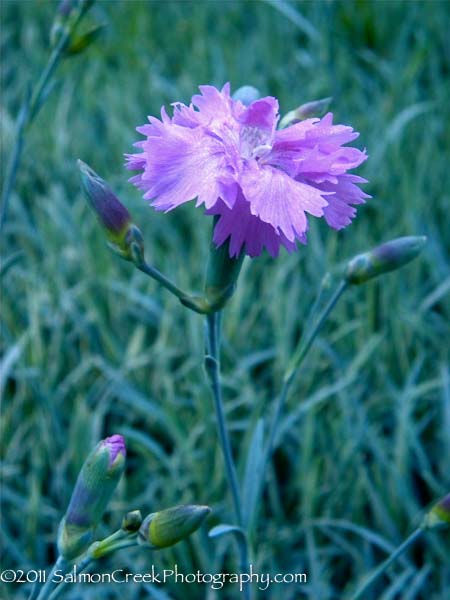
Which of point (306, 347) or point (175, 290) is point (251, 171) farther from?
point (306, 347)

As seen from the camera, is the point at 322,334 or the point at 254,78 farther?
the point at 254,78

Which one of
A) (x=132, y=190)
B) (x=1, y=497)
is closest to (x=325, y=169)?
(x=1, y=497)

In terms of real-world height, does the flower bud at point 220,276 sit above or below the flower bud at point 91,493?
above

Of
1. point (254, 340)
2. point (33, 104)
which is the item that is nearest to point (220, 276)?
point (33, 104)

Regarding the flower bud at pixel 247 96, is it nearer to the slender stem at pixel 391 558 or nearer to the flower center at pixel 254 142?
the flower center at pixel 254 142

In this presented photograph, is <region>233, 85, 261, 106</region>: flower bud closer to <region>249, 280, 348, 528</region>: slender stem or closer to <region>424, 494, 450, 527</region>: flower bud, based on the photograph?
<region>249, 280, 348, 528</region>: slender stem

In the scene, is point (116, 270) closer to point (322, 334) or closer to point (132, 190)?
point (132, 190)

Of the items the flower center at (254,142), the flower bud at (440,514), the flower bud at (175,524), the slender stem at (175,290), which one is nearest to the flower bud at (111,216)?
the slender stem at (175,290)

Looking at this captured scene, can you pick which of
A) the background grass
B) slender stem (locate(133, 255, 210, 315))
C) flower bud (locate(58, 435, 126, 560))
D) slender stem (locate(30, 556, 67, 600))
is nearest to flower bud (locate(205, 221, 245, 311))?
slender stem (locate(133, 255, 210, 315))
